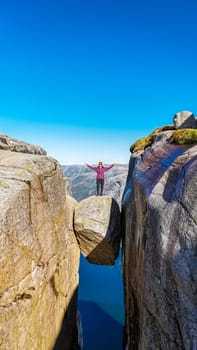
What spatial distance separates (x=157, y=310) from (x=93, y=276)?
62651mm

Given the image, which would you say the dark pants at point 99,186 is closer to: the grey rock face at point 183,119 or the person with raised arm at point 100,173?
the person with raised arm at point 100,173

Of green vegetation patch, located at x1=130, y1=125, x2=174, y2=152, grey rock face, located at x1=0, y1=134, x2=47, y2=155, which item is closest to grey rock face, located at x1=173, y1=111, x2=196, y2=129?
green vegetation patch, located at x1=130, y1=125, x2=174, y2=152

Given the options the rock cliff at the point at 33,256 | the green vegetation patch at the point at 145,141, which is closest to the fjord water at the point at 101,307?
the rock cliff at the point at 33,256

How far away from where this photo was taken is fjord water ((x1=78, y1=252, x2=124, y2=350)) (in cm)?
A: 3470

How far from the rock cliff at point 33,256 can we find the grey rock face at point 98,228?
6.72ft

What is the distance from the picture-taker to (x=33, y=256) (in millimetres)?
11805

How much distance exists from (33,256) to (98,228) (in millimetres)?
7559

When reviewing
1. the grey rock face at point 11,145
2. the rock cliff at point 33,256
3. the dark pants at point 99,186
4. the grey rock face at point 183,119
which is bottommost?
the rock cliff at point 33,256

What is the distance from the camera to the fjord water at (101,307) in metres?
34.7

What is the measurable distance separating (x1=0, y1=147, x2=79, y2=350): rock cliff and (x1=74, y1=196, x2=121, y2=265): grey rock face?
2.05 m

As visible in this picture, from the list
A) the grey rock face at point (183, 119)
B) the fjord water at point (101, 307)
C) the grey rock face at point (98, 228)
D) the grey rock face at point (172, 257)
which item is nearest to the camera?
the grey rock face at point (172, 257)

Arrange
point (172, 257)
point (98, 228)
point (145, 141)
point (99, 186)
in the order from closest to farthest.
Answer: point (172, 257) → point (98, 228) → point (145, 141) → point (99, 186)

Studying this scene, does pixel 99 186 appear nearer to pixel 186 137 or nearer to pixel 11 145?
pixel 11 145

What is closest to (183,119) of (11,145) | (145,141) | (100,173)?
(145,141)
